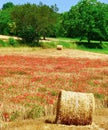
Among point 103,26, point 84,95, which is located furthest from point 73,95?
point 103,26

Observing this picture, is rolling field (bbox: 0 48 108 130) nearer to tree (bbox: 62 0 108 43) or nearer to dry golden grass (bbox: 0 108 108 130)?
dry golden grass (bbox: 0 108 108 130)

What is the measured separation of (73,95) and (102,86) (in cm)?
899

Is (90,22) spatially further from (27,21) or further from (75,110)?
(75,110)

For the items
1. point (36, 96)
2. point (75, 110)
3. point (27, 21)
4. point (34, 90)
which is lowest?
point (34, 90)

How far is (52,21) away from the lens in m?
82.4

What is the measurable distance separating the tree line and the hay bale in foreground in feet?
213

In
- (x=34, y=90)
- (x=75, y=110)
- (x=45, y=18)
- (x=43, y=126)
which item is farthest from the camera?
(x=45, y=18)

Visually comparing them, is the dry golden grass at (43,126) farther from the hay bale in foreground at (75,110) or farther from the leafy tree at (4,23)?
the leafy tree at (4,23)

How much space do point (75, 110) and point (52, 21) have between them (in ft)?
232

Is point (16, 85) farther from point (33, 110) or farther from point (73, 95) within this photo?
point (73, 95)

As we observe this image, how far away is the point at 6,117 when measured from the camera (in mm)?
13227

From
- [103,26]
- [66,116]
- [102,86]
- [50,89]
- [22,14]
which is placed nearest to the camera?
[66,116]

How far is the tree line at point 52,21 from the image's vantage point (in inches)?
3189

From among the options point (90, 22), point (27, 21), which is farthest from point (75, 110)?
point (90, 22)
